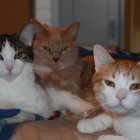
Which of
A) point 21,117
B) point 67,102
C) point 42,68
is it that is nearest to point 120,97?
point 21,117

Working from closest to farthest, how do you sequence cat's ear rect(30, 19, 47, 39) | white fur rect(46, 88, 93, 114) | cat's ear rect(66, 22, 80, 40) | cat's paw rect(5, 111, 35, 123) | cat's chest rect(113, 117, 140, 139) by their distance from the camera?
1. cat's chest rect(113, 117, 140, 139)
2. cat's paw rect(5, 111, 35, 123)
3. white fur rect(46, 88, 93, 114)
4. cat's ear rect(30, 19, 47, 39)
5. cat's ear rect(66, 22, 80, 40)

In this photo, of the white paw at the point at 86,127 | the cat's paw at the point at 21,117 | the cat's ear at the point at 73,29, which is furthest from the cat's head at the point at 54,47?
the white paw at the point at 86,127

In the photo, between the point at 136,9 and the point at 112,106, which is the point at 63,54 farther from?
the point at 136,9

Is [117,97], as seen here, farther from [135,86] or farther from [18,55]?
[18,55]

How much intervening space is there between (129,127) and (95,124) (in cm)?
16

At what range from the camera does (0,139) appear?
51.3 inches

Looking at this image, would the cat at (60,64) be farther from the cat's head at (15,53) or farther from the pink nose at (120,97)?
the pink nose at (120,97)

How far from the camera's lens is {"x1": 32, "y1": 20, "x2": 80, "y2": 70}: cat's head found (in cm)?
→ 209

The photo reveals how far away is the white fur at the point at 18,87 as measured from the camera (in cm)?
142

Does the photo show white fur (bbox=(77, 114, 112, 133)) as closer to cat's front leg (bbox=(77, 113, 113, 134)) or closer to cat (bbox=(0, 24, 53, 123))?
cat's front leg (bbox=(77, 113, 113, 134))

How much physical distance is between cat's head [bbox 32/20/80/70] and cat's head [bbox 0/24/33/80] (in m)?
0.49

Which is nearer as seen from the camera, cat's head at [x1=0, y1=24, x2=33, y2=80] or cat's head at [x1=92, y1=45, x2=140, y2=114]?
cat's head at [x1=92, y1=45, x2=140, y2=114]

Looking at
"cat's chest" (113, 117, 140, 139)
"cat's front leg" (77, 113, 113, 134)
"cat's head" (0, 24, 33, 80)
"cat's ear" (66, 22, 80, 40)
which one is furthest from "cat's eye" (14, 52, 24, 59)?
"cat's ear" (66, 22, 80, 40)

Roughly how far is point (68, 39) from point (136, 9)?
2.24 metres
